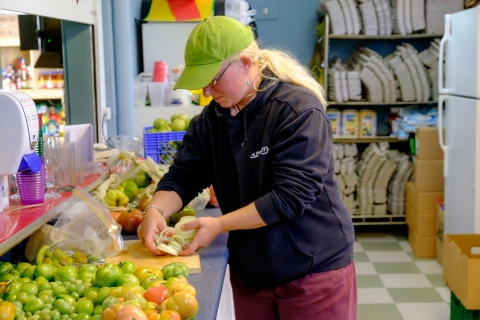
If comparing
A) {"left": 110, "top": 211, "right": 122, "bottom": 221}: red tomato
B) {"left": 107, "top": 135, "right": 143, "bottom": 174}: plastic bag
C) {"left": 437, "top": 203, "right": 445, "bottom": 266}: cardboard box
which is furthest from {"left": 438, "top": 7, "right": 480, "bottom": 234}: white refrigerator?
{"left": 110, "top": 211, "right": 122, "bottom": 221}: red tomato

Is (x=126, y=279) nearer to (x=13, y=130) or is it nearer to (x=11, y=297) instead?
(x=11, y=297)

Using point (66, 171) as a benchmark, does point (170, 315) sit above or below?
below

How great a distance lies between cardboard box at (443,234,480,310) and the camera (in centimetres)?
297

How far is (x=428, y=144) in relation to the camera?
463cm

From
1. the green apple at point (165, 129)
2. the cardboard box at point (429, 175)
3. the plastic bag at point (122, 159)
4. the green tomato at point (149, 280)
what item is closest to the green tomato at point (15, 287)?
the green tomato at point (149, 280)

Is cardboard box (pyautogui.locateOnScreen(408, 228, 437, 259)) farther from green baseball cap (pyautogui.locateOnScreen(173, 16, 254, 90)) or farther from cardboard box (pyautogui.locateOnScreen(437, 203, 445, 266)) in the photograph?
green baseball cap (pyautogui.locateOnScreen(173, 16, 254, 90))

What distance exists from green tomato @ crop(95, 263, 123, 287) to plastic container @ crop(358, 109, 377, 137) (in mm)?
3920

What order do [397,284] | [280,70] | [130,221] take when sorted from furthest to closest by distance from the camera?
[397,284], [130,221], [280,70]

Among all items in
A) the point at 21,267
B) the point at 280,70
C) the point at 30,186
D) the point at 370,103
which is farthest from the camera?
the point at 370,103

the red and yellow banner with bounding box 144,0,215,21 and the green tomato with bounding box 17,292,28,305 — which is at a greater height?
the red and yellow banner with bounding box 144,0,215,21

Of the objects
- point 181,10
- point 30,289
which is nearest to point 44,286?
point 30,289

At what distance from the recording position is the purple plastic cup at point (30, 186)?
79.4 inches

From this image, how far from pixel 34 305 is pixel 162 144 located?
5.87 feet

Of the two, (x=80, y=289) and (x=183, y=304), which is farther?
(x=80, y=289)
